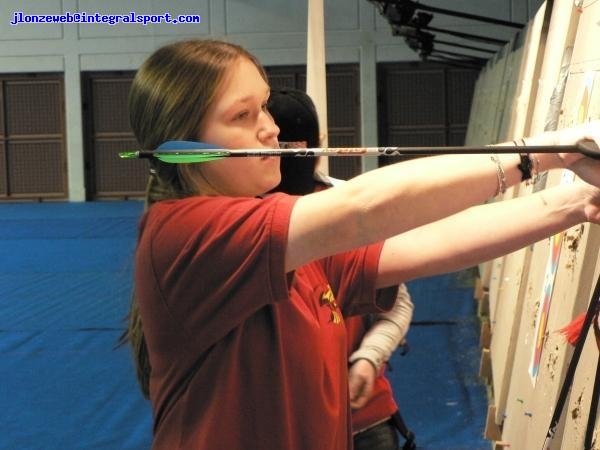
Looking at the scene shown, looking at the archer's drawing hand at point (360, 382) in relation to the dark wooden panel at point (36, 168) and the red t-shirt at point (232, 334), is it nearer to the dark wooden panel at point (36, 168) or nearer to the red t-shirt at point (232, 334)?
the red t-shirt at point (232, 334)

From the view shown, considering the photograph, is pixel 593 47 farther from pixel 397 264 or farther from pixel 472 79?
pixel 472 79

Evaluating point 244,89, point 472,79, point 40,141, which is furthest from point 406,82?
point 244,89

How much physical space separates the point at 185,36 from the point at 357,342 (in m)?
11.9

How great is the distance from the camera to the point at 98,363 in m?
4.89

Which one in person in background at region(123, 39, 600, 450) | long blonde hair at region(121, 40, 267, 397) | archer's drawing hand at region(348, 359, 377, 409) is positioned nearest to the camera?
person in background at region(123, 39, 600, 450)

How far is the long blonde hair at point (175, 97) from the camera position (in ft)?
4.17

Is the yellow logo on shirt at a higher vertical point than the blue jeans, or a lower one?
higher

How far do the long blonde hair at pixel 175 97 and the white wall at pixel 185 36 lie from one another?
1222 cm

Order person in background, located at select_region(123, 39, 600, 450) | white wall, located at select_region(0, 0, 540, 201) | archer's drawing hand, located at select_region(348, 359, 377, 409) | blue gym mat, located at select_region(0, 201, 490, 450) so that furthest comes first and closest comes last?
white wall, located at select_region(0, 0, 540, 201) → blue gym mat, located at select_region(0, 201, 490, 450) → archer's drawing hand, located at select_region(348, 359, 377, 409) → person in background, located at select_region(123, 39, 600, 450)

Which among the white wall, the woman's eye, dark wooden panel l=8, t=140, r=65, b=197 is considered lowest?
dark wooden panel l=8, t=140, r=65, b=197

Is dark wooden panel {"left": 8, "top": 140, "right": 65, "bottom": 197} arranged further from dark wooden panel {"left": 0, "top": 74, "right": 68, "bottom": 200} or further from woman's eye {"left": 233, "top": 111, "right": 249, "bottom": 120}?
woman's eye {"left": 233, "top": 111, "right": 249, "bottom": 120}

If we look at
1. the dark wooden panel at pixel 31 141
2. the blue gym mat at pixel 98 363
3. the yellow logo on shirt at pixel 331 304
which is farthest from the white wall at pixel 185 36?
the yellow logo on shirt at pixel 331 304

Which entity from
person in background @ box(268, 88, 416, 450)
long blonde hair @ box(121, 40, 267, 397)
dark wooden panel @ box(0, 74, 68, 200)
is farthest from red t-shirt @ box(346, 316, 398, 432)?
dark wooden panel @ box(0, 74, 68, 200)

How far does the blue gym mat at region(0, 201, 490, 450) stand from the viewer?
3.78 metres
